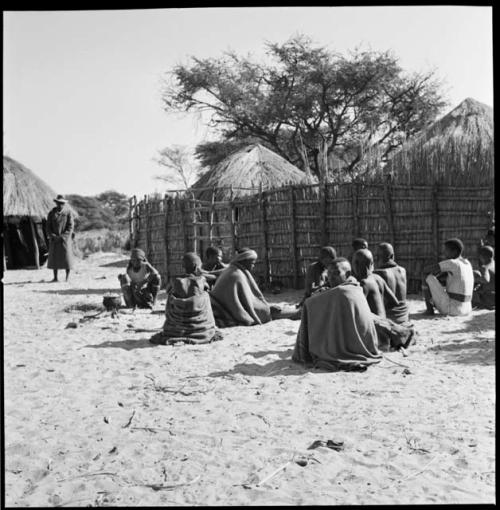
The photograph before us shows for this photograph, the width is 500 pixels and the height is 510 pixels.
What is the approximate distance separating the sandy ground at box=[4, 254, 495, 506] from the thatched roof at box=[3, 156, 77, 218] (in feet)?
46.9

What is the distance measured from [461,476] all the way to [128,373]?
3468mm

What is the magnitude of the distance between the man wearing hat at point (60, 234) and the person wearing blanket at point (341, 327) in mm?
9575

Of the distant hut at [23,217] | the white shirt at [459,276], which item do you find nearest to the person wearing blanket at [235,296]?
the white shirt at [459,276]

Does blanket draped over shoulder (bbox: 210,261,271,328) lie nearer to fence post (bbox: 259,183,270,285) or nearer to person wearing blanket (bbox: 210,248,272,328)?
person wearing blanket (bbox: 210,248,272,328)

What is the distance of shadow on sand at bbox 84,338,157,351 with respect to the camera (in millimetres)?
7332

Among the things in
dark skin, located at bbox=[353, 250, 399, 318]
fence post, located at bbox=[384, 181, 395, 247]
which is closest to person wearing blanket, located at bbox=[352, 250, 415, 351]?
dark skin, located at bbox=[353, 250, 399, 318]

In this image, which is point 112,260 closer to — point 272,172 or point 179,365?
point 272,172

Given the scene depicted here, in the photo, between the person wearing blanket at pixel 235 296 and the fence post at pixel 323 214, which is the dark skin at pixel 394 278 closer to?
the person wearing blanket at pixel 235 296

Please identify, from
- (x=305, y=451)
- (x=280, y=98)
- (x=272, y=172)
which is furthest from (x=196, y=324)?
(x=280, y=98)

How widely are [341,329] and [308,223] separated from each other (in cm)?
669

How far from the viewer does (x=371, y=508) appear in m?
3.22

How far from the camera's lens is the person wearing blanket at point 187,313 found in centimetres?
743

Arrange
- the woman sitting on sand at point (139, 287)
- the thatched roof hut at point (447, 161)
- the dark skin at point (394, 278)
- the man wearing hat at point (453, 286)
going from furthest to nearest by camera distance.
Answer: the thatched roof hut at point (447, 161), the woman sitting on sand at point (139, 287), the man wearing hat at point (453, 286), the dark skin at point (394, 278)

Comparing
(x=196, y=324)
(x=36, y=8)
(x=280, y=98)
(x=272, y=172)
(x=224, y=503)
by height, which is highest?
(x=280, y=98)
